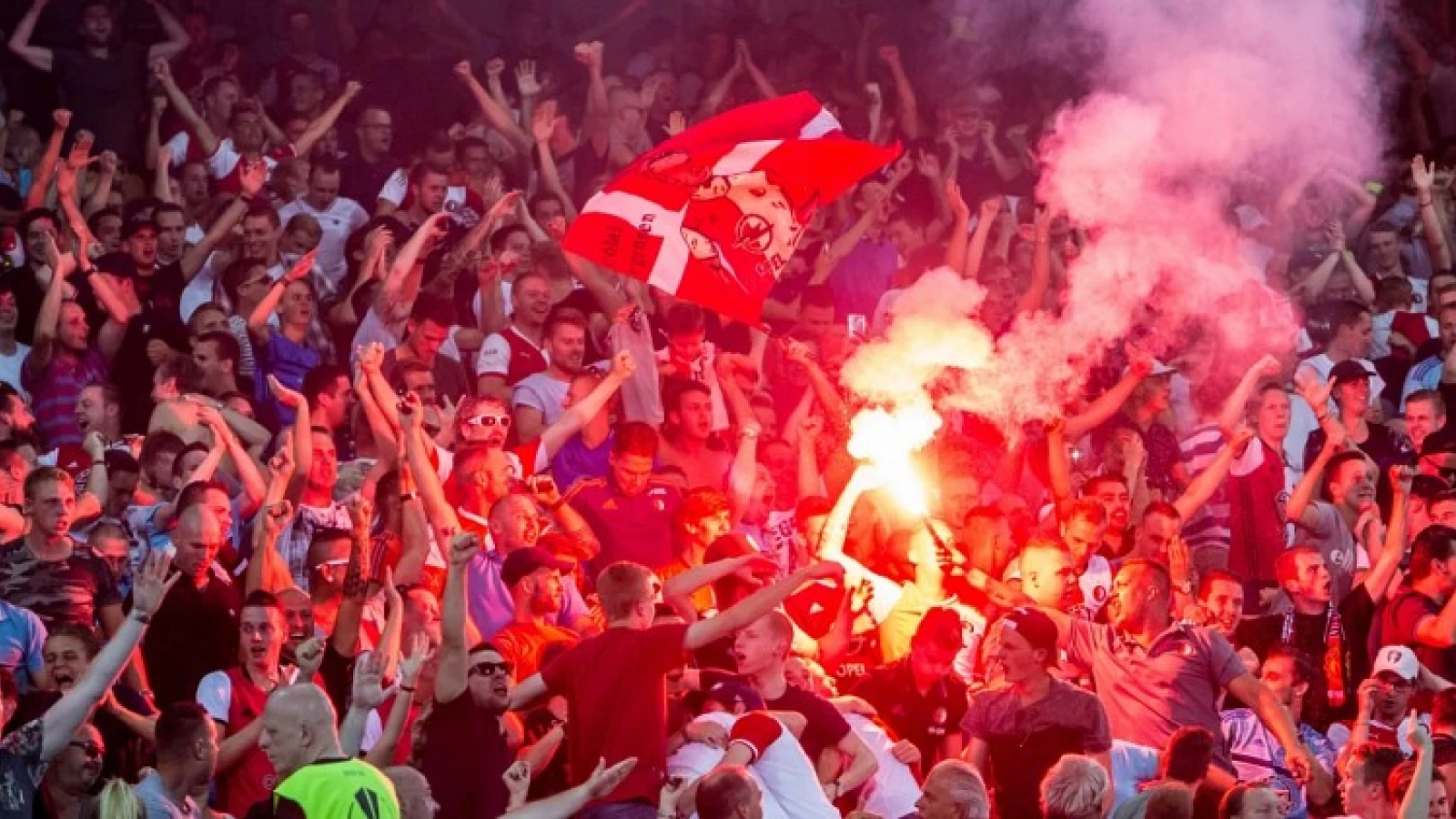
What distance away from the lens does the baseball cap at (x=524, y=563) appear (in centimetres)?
1095

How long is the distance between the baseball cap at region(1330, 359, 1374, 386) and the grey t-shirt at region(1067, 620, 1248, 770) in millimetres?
3837

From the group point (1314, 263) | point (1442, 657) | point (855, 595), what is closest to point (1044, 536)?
point (855, 595)

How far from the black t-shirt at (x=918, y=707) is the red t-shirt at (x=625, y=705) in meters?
1.67

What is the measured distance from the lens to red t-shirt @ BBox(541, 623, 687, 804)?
9.59 meters

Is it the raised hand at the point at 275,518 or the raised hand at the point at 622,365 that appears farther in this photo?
the raised hand at the point at 622,365

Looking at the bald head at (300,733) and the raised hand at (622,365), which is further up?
the bald head at (300,733)

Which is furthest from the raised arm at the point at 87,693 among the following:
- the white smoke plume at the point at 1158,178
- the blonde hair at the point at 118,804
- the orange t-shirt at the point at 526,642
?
the white smoke plume at the point at 1158,178

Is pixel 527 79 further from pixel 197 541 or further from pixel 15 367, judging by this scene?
pixel 197 541

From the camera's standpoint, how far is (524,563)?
11.0 meters

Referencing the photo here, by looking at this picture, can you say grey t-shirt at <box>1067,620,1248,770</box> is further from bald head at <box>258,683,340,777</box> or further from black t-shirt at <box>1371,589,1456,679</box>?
bald head at <box>258,683,340,777</box>

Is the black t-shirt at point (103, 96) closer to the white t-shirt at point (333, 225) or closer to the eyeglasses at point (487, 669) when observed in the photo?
the white t-shirt at point (333, 225)

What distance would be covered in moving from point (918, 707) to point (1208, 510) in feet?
10.1

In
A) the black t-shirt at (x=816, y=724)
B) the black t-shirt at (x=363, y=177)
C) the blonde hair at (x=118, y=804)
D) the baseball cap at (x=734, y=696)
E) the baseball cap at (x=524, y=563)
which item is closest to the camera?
the blonde hair at (x=118, y=804)

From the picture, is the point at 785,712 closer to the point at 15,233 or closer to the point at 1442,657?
the point at 1442,657
